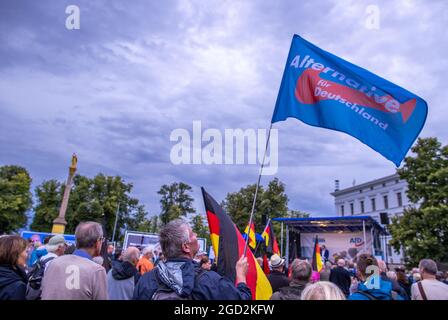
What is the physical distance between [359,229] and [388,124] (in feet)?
71.4

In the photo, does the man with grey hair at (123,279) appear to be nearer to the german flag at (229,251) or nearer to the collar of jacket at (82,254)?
the german flag at (229,251)

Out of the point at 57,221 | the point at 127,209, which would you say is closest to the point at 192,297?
the point at 57,221

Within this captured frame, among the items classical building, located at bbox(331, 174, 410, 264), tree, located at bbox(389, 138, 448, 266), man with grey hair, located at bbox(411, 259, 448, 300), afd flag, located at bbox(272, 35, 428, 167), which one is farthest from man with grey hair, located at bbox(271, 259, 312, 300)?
classical building, located at bbox(331, 174, 410, 264)

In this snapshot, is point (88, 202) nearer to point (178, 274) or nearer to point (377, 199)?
point (377, 199)

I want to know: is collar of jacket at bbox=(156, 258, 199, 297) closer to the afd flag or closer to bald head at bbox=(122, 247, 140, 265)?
bald head at bbox=(122, 247, 140, 265)

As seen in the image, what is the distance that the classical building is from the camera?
5309cm

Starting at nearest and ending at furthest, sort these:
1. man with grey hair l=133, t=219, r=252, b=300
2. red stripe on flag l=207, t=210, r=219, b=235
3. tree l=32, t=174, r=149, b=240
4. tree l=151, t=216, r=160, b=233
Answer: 1. man with grey hair l=133, t=219, r=252, b=300
2. red stripe on flag l=207, t=210, r=219, b=235
3. tree l=32, t=174, r=149, b=240
4. tree l=151, t=216, r=160, b=233

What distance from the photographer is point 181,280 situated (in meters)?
2.20

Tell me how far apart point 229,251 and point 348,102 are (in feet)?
8.43

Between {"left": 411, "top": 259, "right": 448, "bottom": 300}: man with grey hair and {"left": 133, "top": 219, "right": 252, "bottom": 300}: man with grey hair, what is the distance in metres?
2.55

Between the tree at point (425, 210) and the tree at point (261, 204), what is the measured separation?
1840 centimetres

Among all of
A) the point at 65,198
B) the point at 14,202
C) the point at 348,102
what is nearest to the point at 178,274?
the point at 348,102
